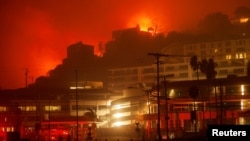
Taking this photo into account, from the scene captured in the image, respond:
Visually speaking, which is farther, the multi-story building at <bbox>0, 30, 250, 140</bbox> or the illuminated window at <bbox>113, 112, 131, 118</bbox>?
the illuminated window at <bbox>113, 112, 131, 118</bbox>

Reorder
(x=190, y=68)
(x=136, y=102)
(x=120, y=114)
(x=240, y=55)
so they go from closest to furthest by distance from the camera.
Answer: (x=136, y=102)
(x=120, y=114)
(x=190, y=68)
(x=240, y=55)

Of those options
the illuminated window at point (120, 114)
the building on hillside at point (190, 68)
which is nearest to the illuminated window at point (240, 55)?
the building on hillside at point (190, 68)

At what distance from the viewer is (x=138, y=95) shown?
440ft

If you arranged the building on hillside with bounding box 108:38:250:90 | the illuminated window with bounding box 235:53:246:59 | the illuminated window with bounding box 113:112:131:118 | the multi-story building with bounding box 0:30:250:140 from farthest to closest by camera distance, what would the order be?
1. the illuminated window with bounding box 235:53:246:59
2. the building on hillside with bounding box 108:38:250:90
3. the illuminated window with bounding box 113:112:131:118
4. the multi-story building with bounding box 0:30:250:140

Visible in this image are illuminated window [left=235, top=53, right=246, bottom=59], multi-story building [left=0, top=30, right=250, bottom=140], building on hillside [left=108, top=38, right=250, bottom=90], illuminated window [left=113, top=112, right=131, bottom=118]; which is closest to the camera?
multi-story building [left=0, top=30, right=250, bottom=140]

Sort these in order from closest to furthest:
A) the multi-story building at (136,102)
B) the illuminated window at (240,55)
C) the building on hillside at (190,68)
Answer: the multi-story building at (136,102), the building on hillside at (190,68), the illuminated window at (240,55)

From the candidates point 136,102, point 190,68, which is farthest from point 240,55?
point 136,102

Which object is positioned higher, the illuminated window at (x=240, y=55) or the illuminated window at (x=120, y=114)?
the illuminated window at (x=240, y=55)

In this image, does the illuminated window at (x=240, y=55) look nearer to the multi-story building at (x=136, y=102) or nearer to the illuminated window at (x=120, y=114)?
the multi-story building at (x=136, y=102)

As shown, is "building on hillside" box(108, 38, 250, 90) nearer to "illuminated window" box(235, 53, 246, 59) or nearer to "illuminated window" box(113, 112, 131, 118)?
"illuminated window" box(235, 53, 246, 59)

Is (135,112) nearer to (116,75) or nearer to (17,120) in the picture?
(17,120)

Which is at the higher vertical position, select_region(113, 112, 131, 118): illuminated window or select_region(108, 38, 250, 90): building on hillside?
select_region(108, 38, 250, 90): building on hillside

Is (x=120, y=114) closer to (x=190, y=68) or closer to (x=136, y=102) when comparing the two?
(x=136, y=102)

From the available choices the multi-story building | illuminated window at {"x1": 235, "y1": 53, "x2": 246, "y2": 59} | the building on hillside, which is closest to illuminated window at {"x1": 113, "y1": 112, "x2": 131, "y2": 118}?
the multi-story building
